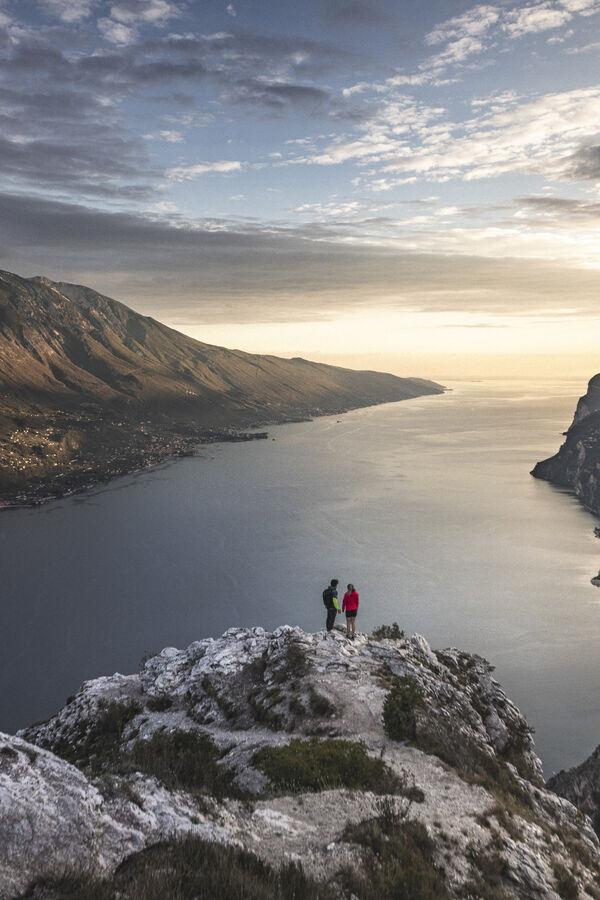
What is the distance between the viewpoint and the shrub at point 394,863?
8.88 meters

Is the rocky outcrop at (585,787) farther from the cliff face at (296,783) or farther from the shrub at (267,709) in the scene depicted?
the shrub at (267,709)

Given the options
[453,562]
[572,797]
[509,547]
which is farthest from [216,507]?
[572,797]

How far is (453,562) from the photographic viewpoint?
104812mm

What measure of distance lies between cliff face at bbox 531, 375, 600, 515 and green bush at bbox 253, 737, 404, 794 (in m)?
150

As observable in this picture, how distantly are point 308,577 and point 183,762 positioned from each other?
83.4 metres

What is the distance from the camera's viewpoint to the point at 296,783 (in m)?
14.5

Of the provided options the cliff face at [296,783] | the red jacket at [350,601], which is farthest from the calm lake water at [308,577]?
the red jacket at [350,601]

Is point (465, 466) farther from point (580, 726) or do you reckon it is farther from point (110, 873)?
point (110, 873)

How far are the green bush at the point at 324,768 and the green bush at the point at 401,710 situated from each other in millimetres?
1916

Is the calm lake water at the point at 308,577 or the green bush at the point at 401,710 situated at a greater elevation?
the green bush at the point at 401,710

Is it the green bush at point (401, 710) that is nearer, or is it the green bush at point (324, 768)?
the green bush at point (324, 768)

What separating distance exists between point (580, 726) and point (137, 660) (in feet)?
201

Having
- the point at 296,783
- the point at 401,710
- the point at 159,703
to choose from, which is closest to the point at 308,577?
the point at 159,703

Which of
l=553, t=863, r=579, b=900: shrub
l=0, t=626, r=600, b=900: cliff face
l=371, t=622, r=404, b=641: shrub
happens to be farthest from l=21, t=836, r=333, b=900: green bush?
l=371, t=622, r=404, b=641: shrub
